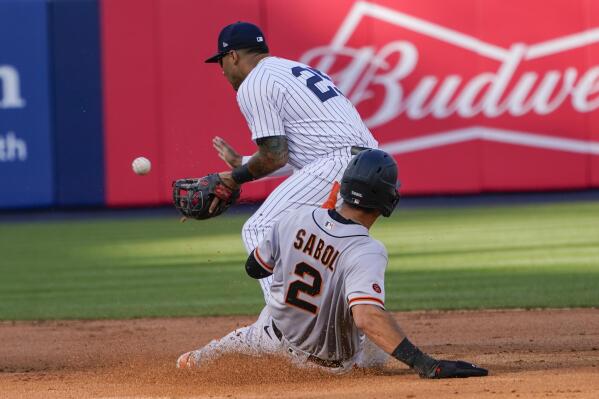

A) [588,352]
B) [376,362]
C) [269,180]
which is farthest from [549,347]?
[269,180]

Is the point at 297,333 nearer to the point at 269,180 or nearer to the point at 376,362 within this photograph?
the point at 376,362

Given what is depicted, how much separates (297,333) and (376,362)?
50 centimetres

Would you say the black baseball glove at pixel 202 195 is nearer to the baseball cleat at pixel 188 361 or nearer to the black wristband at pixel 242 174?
the black wristband at pixel 242 174

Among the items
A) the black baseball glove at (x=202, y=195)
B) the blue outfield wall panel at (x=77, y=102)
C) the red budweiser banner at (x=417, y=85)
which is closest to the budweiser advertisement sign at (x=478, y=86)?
the red budweiser banner at (x=417, y=85)

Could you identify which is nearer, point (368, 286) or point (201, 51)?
point (368, 286)

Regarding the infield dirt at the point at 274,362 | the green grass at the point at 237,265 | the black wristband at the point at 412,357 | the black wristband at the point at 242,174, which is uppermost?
the black wristband at the point at 242,174

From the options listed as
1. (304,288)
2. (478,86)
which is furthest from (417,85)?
(304,288)

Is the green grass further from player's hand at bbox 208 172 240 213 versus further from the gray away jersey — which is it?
the gray away jersey

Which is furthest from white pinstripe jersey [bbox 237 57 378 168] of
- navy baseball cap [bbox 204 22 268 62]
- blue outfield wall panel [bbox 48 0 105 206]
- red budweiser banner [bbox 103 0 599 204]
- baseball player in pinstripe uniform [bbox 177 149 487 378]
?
blue outfield wall panel [bbox 48 0 105 206]

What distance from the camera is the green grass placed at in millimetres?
8883

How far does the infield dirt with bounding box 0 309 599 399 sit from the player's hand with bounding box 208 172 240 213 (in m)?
0.84

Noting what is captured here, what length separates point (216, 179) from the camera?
586cm

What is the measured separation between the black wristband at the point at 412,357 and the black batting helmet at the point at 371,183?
1.83ft

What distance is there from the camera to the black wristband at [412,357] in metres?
4.49
